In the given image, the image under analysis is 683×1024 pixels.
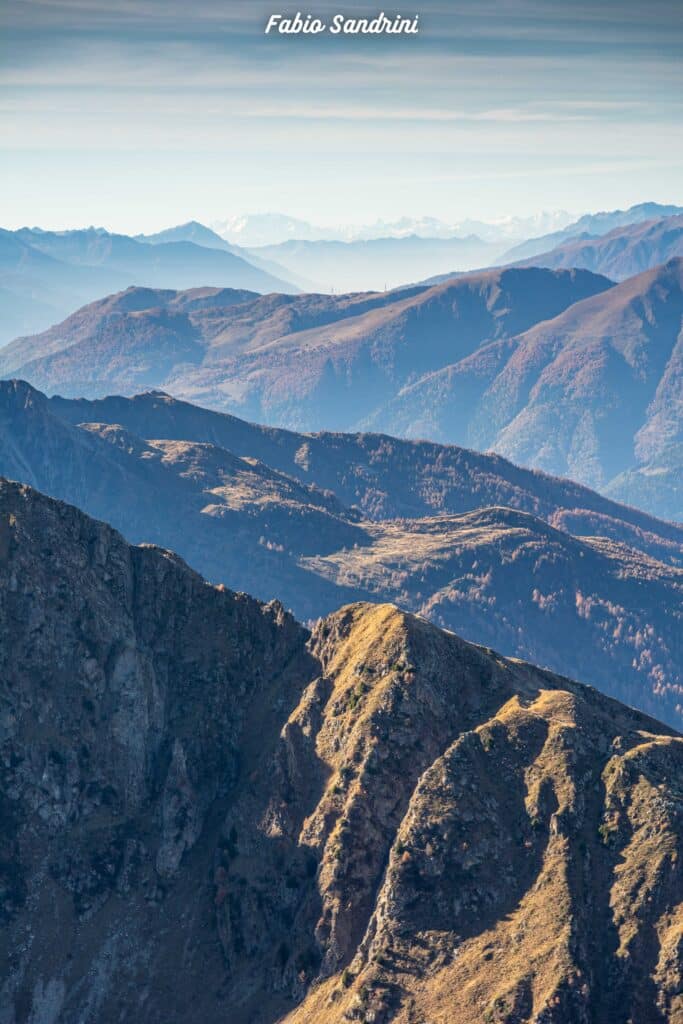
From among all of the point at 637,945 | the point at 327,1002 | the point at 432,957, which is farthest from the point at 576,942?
the point at 327,1002

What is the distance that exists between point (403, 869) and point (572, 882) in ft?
79.0

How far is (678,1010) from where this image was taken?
17562 centimetres

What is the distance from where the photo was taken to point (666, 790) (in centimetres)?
19750

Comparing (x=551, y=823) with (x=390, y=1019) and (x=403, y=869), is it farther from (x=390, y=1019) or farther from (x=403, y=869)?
(x=390, y=1019)

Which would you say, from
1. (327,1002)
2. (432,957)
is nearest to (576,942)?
(432,957)

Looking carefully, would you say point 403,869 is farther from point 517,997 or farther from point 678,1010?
point 678,1010

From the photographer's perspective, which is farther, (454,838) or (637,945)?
(454,838)

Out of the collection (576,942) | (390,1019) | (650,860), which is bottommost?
(390,1019)

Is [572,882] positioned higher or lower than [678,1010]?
higher

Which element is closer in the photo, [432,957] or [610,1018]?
[610,1018]

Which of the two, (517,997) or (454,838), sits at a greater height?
(454,838)

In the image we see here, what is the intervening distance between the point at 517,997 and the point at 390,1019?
17.7 meters

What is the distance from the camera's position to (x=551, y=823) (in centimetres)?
19875

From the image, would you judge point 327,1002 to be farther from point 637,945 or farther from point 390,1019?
point 637,945
